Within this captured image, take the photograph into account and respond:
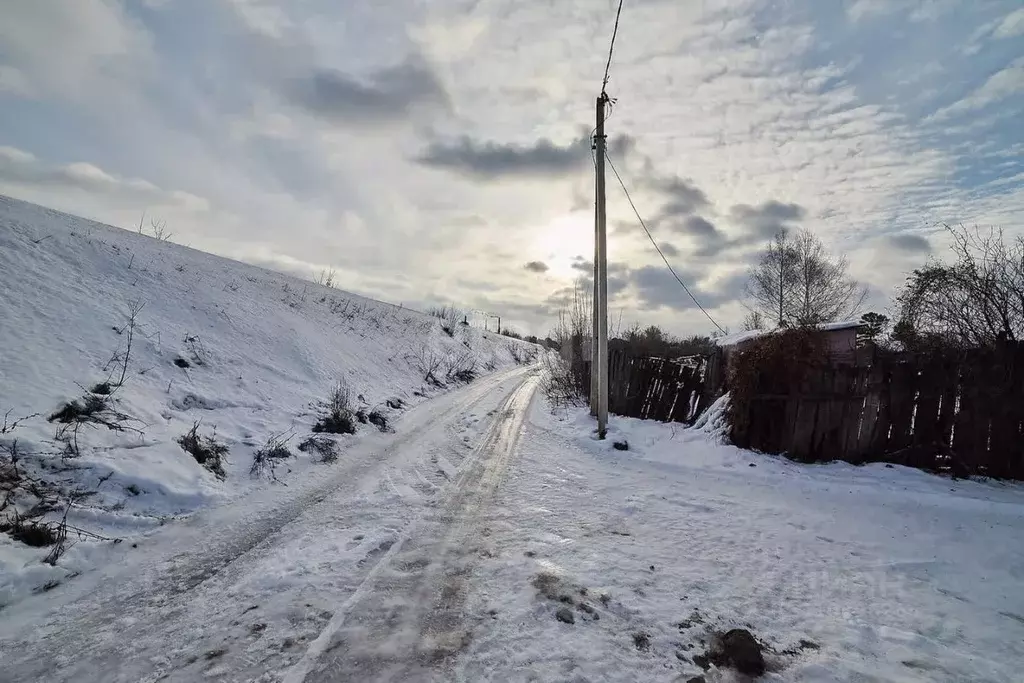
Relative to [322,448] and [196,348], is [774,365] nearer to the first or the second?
[322,448]

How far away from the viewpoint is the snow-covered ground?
3043 millimetres

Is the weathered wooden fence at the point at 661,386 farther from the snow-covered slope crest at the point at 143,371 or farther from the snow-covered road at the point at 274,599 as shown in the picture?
the snow-covered road at the point at 274,599

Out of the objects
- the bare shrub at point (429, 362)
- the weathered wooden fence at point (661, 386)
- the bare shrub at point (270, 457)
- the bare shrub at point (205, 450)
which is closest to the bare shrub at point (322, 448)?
the bare shrub at point (270, 457)

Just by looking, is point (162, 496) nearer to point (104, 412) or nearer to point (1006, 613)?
point (104, 412)

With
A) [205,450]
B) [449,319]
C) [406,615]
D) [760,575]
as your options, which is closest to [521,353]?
[449,319]

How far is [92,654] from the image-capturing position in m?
2.99

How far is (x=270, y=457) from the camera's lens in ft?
25.0

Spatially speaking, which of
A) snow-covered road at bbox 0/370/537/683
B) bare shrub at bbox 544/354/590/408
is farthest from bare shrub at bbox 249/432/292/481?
bare shrub at bbox 544/354/590/408

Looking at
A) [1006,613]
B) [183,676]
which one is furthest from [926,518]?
[183,676]

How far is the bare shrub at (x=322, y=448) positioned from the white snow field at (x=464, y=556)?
0.36 metres

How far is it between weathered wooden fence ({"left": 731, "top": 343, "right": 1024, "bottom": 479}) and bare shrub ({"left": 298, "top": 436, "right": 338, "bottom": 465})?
23.0ft

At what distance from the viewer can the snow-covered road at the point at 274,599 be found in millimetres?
2889

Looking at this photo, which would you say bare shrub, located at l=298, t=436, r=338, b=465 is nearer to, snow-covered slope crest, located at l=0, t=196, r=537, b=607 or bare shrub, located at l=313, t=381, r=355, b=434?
snow-covered slope crest, located at l=0, t=196, r=537, b=607

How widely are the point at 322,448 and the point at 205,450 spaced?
1852 millimetres
